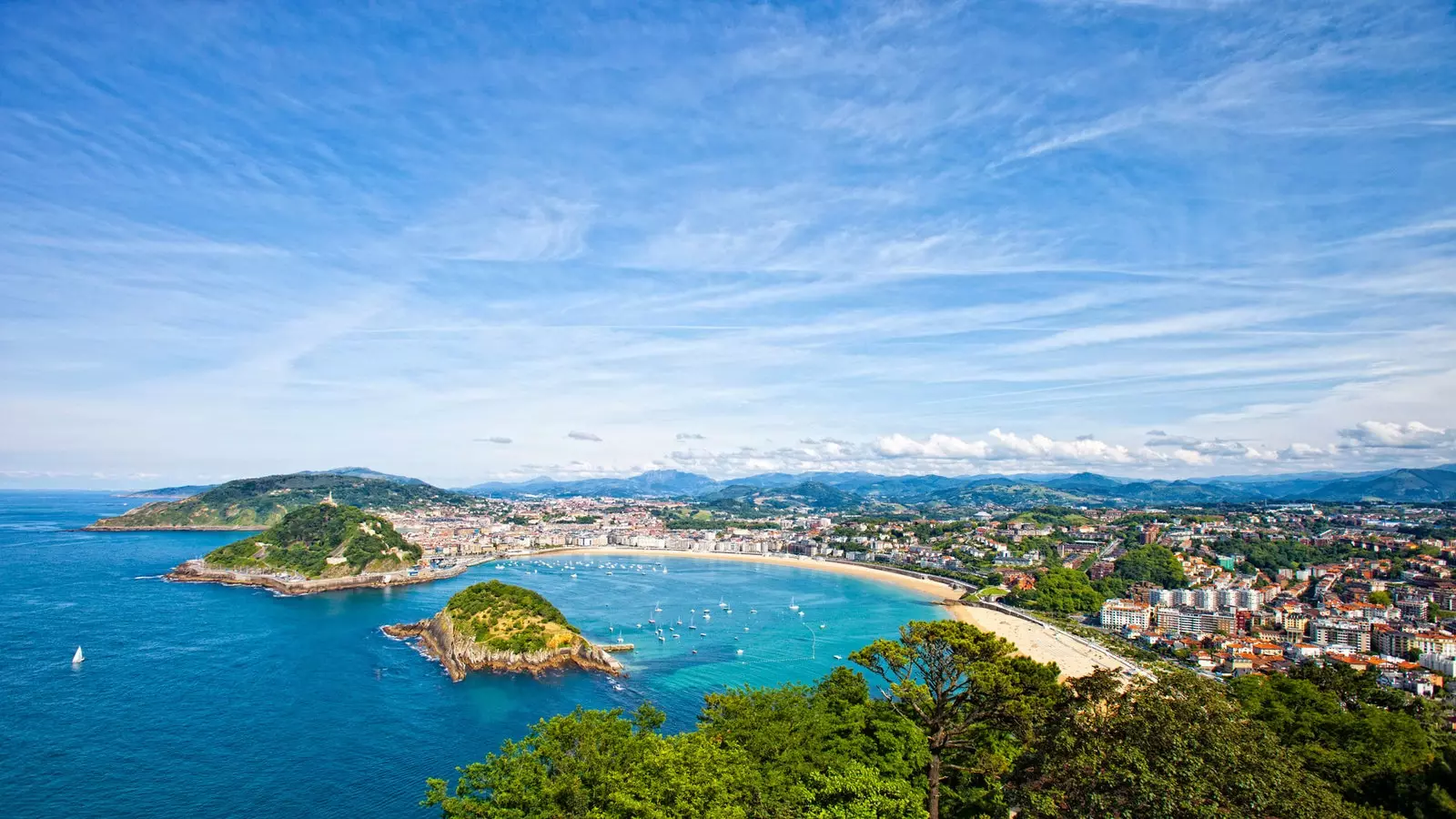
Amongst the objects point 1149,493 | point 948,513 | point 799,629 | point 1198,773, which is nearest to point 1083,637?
point 799,629

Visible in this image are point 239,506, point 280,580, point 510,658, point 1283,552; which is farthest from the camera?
point 239,506

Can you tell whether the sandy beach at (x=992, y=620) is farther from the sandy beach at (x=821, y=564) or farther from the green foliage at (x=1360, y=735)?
the green foliage at (x=1360, y=735)

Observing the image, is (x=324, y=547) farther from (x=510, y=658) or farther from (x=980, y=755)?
(x=980, y=755)

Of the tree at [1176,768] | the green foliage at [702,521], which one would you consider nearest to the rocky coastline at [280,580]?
the tree at [1176,768]

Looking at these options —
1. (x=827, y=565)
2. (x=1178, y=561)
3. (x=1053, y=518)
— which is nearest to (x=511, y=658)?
(x=1178, y=561)

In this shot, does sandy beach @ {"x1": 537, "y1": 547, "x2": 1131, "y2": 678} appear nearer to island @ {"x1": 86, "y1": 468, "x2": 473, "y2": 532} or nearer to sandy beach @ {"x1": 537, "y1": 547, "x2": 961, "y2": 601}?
sandy beach @ {"x1": 537, "y1": 547, "x2": 961, "y2": 601}

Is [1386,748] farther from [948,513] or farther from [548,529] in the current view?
[948,513]

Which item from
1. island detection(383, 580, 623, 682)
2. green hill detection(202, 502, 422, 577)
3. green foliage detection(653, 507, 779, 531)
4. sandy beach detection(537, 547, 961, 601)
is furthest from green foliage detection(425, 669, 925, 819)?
green foliage detection(653, 507, 779, 531)

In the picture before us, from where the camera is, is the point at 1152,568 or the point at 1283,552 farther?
the point at 1283,552
